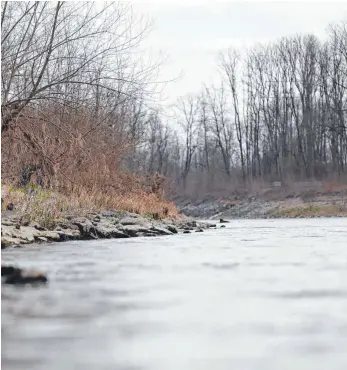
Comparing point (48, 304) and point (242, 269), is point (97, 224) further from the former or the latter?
point (48, 304)

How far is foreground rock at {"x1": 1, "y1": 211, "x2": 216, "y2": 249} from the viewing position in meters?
7.80

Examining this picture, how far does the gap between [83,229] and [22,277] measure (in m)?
5.24

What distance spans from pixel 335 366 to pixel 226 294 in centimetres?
162

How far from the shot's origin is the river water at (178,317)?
2.19 metres

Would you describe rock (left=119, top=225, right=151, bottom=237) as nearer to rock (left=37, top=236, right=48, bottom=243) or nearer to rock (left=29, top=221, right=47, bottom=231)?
rock (left=29, top=221, right=47, bottom=231)

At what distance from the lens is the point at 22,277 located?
160 inches

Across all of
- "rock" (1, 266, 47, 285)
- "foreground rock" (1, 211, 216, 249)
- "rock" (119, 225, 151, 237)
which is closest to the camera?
"rock" (1, 266, 47, 285)

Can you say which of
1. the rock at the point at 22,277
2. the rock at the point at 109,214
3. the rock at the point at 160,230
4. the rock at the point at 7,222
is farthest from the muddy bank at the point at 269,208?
the rock at the point at 22,277

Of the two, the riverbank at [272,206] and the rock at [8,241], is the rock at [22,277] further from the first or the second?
the riverbank at [272,206]

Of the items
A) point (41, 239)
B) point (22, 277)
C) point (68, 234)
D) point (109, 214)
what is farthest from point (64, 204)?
point (22, 277)

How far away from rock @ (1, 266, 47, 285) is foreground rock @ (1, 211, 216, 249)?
293 cm

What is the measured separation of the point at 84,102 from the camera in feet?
31.5

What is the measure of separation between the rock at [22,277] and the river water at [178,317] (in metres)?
0.12

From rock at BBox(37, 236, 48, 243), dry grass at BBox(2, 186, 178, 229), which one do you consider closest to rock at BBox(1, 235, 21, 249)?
rock at BBox(37, 236, 48, 243)
